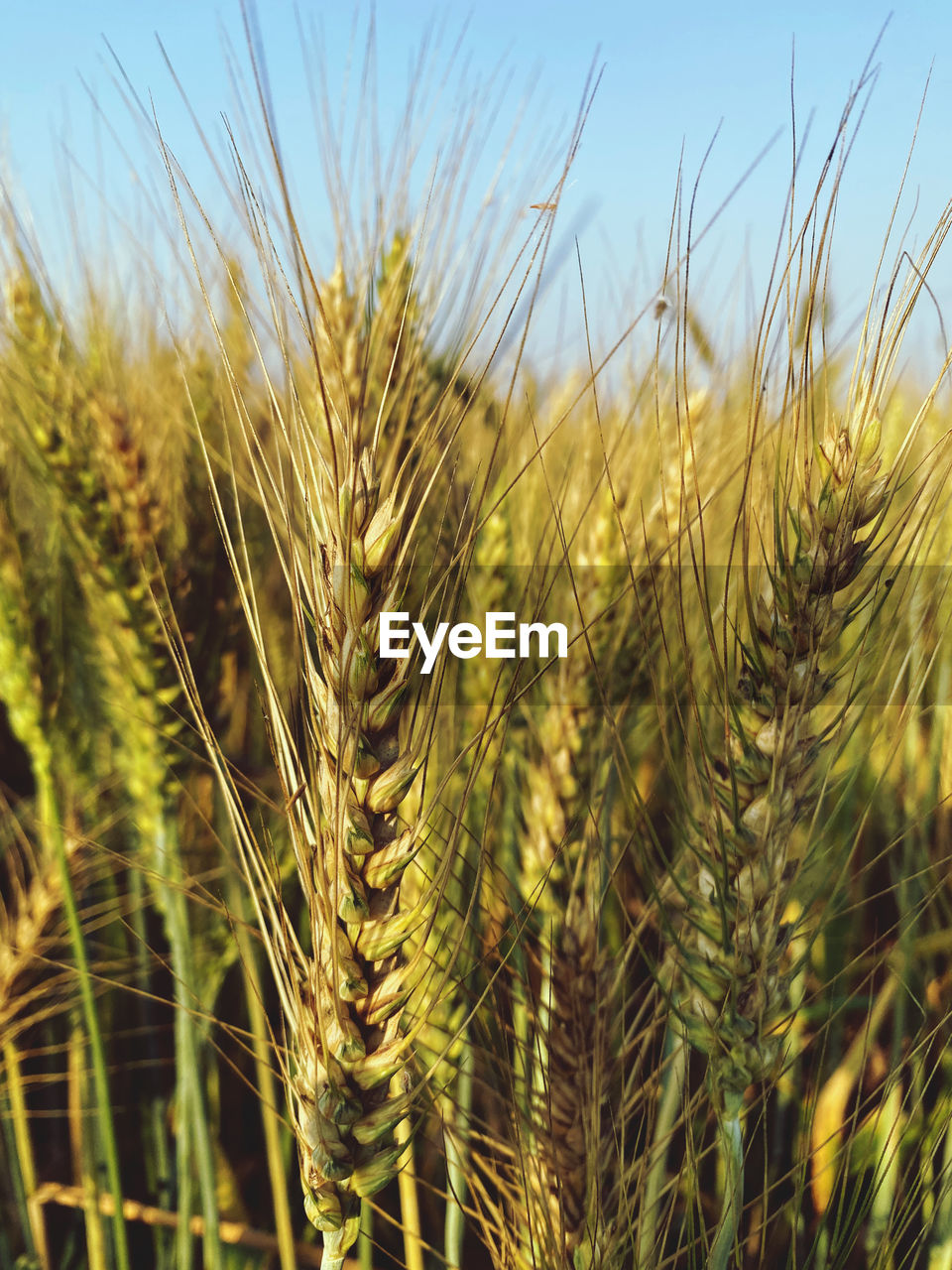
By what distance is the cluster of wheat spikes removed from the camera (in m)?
0.58

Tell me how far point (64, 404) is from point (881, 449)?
1010mm

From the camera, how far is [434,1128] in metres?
1.17

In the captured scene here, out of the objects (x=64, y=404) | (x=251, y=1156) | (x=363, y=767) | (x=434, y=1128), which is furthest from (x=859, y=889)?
(x=64, y=404)

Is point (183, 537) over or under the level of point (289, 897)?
over

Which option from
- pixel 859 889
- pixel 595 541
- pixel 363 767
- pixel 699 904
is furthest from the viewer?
pixel 859 889

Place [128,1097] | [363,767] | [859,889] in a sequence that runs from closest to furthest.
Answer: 1. [363,767]
2. [128,1097]
3. [859,889]

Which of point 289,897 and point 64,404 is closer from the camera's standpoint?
point 64,404

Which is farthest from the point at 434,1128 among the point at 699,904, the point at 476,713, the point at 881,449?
the point at 881,449

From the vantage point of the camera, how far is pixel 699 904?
0.67 meters

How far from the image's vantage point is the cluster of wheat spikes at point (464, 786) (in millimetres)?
583

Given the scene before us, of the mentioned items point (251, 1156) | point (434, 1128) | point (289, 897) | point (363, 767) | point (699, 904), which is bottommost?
point (251, 1156)

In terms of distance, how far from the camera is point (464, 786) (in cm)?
93

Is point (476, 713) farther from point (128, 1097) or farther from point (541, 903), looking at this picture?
point (128, 1097)

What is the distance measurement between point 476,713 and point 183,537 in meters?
0.48
